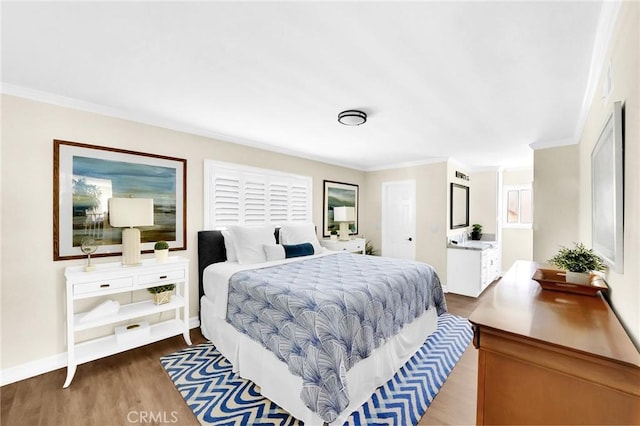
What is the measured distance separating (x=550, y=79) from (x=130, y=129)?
3943 millimetres

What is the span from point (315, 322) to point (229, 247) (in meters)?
1.98

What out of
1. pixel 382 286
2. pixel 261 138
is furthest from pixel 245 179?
pixel 382 286

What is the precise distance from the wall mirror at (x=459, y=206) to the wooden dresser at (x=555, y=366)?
155 inches

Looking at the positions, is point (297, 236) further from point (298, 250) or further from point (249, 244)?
point (249, 244)

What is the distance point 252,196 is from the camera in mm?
3998

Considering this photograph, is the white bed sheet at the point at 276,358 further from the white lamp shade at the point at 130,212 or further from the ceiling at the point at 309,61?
the ceiling at the point at 309,61

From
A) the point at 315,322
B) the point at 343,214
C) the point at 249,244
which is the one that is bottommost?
the point at 315,322

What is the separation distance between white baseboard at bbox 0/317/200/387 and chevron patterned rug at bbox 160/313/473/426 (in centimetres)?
88

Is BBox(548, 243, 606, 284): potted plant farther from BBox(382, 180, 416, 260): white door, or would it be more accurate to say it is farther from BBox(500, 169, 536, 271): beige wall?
BBox(500, 169, 536, 271): beige wall

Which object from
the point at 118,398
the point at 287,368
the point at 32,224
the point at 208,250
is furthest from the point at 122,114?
the point at 287,368

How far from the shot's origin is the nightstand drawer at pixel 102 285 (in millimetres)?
2299

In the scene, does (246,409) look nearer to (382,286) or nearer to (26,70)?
(382,286)

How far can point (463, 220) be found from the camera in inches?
229

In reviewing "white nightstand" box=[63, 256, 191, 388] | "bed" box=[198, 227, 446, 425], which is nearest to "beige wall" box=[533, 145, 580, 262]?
"bed" box=[198, 227, 446, 425]
